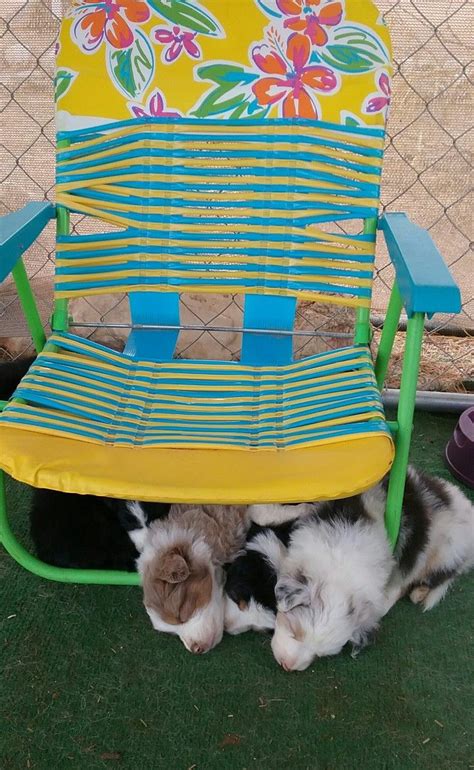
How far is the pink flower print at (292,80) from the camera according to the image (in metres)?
1.85

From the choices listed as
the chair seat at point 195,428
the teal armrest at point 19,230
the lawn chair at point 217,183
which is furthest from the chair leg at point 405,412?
the teal armrest at point 19,230

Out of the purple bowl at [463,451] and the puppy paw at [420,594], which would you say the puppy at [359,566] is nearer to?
the puppy paw at [420,594]

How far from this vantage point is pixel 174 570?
5.21 ft

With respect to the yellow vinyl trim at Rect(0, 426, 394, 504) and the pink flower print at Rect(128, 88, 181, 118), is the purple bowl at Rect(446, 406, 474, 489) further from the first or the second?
the pink flower print at Rect(128, 88, 181, 118)

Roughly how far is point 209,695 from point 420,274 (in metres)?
1.03

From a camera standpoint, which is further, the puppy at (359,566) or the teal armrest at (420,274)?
the puppy at (359,566)

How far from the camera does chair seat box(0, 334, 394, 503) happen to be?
4.41ft

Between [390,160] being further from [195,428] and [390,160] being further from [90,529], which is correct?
[90,529]

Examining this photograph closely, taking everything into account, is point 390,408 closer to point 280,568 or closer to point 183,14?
point 280,568

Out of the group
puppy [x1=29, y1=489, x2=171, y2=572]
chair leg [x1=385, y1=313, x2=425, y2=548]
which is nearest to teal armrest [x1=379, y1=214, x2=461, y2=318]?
chair leg [x1=385, y1=313, x2=425, y2=548]

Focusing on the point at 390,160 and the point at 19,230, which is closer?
the point at 19,230

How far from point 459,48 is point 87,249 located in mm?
1307

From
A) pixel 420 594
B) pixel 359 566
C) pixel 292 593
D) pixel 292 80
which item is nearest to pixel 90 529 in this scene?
pixel 292 593

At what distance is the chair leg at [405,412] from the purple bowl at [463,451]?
661 millimetres
